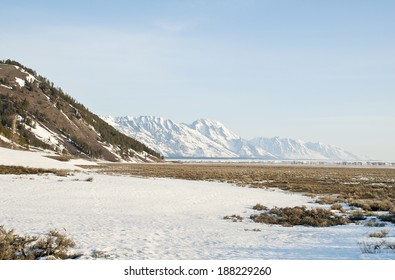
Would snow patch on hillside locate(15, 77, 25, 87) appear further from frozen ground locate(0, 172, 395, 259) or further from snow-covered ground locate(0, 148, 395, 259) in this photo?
snow-covered ground locate(0, 148, 395, 259)

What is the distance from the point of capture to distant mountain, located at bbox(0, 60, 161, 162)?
134375 mm

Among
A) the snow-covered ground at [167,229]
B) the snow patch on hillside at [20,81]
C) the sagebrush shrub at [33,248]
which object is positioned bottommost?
the snow-covered ground at [167,229]

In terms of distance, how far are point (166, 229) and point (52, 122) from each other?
150864 millimetres

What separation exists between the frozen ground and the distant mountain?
10549 cm

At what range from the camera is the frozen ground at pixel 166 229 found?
11258mm

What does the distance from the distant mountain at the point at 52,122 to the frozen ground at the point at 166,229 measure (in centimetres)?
10549

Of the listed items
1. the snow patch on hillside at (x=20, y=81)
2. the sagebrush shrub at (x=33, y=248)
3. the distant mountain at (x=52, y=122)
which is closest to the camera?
the sagebrush shrub at (x=33, y=248)

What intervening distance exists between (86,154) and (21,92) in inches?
1752

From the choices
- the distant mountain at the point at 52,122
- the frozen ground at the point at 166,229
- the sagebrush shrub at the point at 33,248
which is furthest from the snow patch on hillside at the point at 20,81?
the sagebrush shrub at the point at 33,248

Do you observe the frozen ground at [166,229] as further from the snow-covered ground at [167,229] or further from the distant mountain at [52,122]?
the distant mountain at [52,122]

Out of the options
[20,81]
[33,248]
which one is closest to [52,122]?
[20,81]

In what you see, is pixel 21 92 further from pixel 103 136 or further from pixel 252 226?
pixel 252 226
